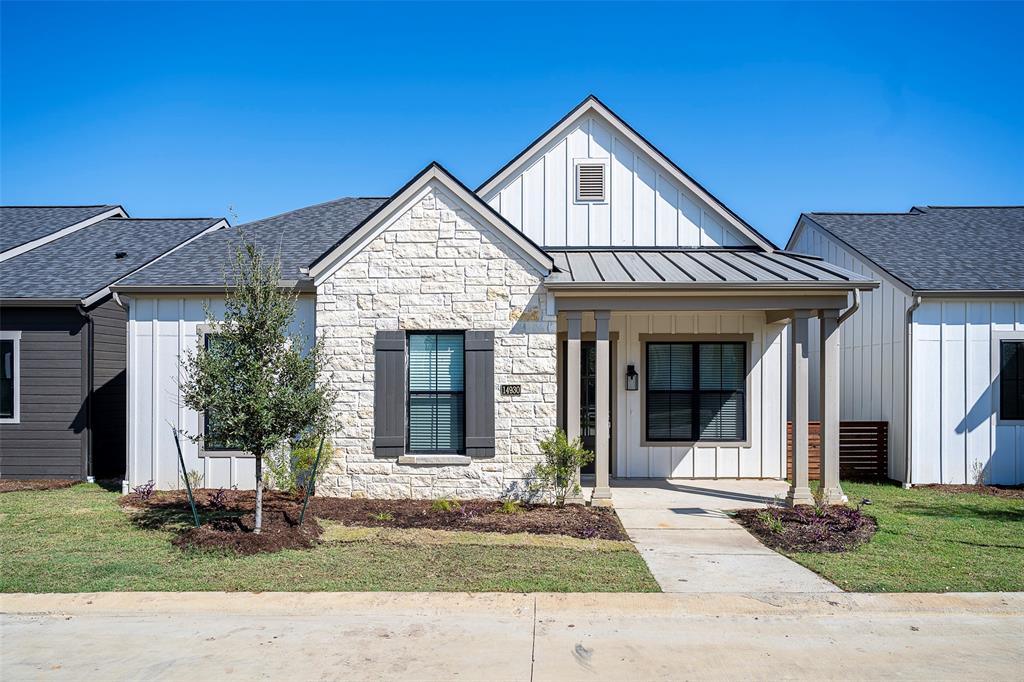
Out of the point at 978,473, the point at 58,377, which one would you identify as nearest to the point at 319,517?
the point at 58,377

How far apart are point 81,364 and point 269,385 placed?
296 inches

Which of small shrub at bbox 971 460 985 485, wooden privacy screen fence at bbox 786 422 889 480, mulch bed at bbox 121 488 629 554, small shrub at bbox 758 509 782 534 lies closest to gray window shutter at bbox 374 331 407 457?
mulch bed at bbox 121 488 629 554

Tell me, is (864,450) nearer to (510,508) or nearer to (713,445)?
(713,445)

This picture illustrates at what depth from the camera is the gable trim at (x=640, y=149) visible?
13.3m

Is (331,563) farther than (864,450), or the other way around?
(864,450)

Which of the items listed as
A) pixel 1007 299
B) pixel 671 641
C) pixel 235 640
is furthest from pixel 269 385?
pixel 1007 299

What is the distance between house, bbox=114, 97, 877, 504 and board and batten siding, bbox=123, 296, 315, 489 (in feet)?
0.11

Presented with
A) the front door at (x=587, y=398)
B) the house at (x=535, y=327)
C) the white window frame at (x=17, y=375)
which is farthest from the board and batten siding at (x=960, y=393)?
the white window frame at (x=17, y=375)

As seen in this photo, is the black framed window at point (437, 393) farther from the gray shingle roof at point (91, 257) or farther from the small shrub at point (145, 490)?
the gray shingle roof at point (91, 257)

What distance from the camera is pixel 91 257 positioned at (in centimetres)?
1567

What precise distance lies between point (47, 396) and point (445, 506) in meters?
8.48

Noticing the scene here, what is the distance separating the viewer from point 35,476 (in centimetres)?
1370

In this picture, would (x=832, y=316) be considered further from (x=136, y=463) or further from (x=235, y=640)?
(x=136, y=463)

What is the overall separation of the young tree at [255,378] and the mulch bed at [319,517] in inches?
22.9
